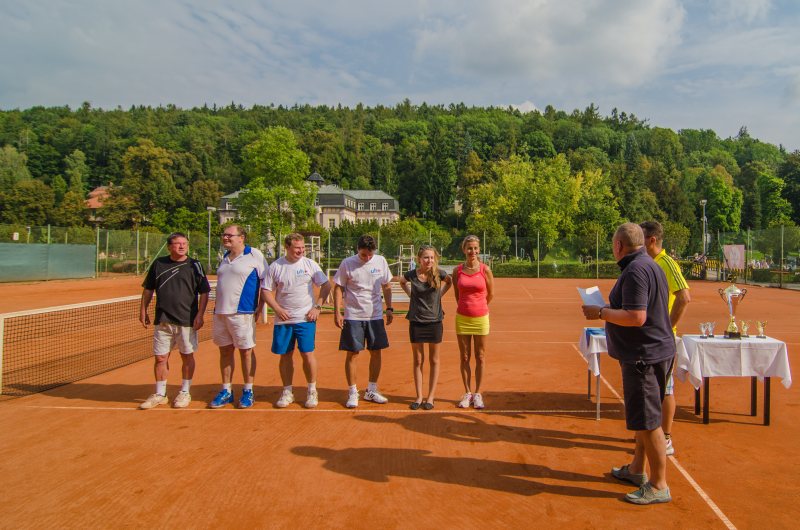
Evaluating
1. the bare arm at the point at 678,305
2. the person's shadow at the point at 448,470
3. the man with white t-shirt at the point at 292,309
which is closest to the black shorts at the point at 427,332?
the man with white t-shirt at the point at 292,309

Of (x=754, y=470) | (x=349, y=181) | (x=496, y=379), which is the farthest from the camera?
(x=349, y=181)

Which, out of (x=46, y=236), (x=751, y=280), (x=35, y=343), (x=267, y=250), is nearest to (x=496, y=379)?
(x=35, y=343)

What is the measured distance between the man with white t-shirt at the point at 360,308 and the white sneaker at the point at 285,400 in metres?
0.68

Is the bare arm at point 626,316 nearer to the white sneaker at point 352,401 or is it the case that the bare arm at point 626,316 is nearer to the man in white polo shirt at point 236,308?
the white sneaker at point 352,401

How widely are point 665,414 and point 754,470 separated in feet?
2.61

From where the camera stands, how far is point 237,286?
5.79 metres

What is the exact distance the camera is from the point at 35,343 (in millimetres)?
9891

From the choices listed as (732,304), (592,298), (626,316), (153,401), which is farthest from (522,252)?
(626,316)

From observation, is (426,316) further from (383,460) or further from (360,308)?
(383,460)

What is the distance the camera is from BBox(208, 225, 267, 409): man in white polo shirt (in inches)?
227

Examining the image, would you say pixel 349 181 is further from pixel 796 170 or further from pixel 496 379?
pixel 496 379

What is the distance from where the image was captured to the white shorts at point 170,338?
5.82 meters

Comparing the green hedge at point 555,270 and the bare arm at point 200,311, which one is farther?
the green hedge at point 555,270

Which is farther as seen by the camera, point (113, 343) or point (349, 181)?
point (349, 181)
